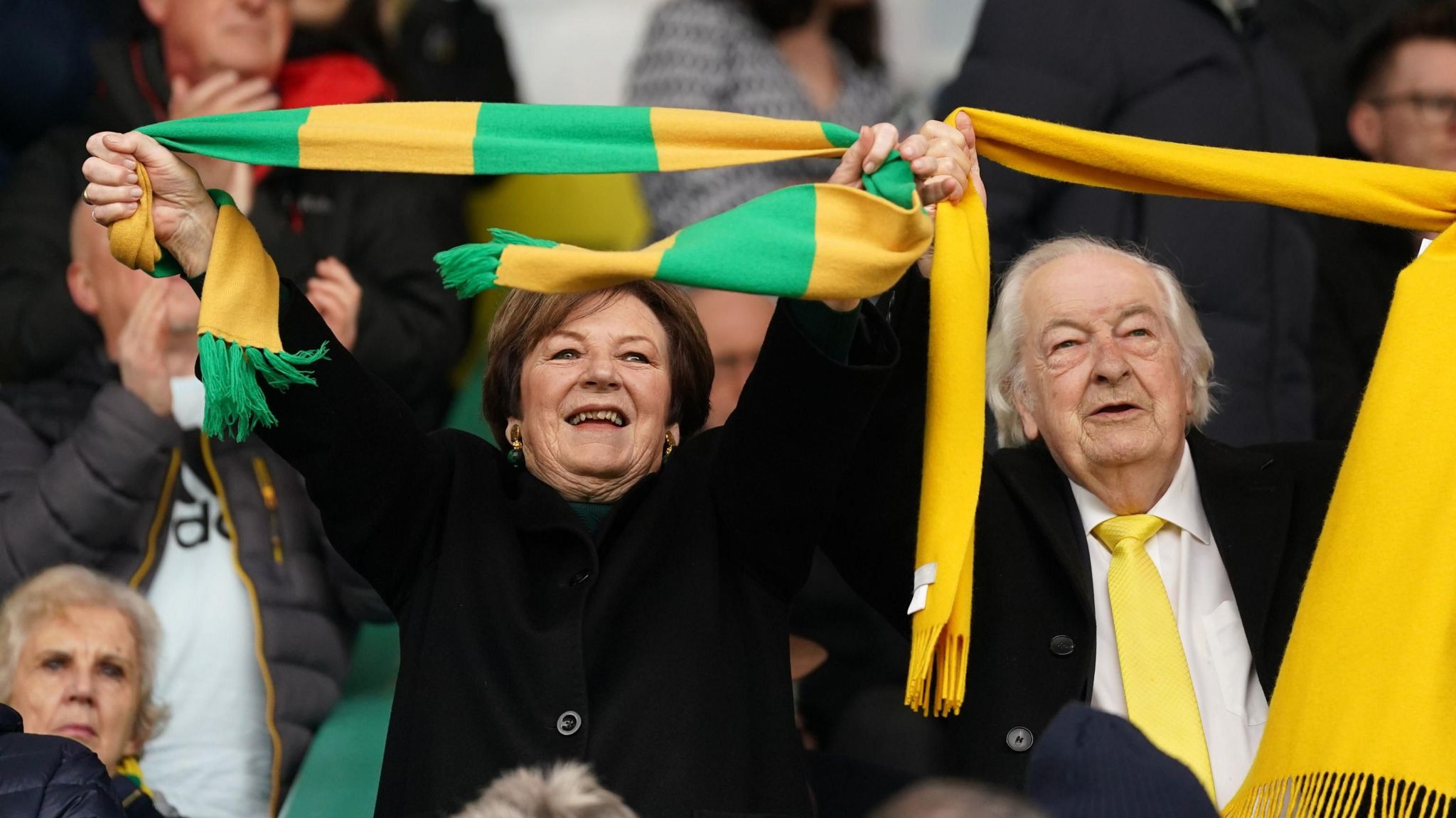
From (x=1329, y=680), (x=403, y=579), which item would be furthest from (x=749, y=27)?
(x=1329, y=680)

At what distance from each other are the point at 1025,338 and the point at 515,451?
957 millimetres

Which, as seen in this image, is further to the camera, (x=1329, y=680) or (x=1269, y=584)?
(x=1269, y=584)

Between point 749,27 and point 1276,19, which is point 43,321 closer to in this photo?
point 749,27

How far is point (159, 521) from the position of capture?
413cm

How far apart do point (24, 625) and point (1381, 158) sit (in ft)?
10.9

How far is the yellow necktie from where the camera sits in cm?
309

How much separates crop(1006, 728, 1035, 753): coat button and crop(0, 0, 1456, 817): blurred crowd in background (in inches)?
20.2

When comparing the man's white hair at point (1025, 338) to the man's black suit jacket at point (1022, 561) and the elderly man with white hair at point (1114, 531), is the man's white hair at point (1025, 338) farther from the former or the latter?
the man's black suit jacket at point (1022, 561)

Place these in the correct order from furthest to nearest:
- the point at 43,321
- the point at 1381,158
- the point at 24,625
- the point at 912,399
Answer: the point at 1381,158 < the point at 43,321 < the point at 24,625 < the point at 912,399

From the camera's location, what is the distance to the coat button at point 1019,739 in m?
3.09

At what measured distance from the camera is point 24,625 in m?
3.83

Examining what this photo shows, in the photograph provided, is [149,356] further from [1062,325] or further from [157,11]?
[1062,325]

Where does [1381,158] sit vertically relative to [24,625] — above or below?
above

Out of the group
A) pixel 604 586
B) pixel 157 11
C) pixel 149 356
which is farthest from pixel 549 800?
pixel 157 11
